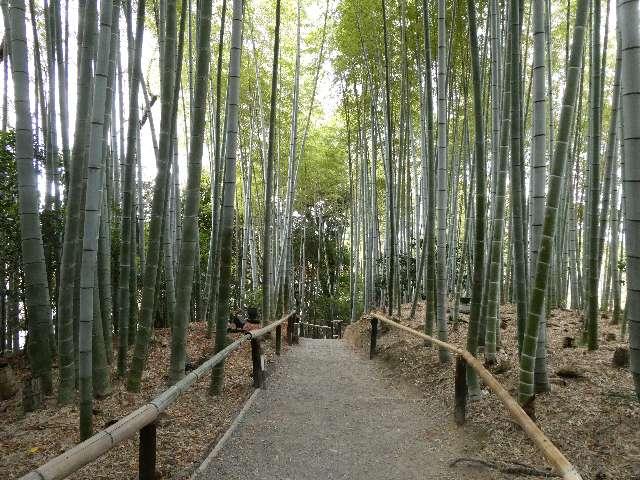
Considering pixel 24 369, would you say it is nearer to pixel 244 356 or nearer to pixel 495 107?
pixel 244 356

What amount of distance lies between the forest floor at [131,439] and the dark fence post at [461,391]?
1.47 m

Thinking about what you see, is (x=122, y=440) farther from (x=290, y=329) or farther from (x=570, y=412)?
(x=290, y=329)

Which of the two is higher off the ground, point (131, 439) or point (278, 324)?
point (278, 324)

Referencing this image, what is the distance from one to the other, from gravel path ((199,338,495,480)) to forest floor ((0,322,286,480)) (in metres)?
0.17

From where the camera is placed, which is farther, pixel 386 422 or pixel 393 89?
pixel 393 89

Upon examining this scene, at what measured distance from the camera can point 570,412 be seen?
259 cm

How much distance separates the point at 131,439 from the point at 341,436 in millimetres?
1225

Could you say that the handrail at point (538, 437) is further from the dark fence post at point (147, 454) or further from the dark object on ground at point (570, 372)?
the dark fence post at point (147, 454)

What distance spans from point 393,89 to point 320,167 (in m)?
5.44

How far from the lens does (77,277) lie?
3.67 metres

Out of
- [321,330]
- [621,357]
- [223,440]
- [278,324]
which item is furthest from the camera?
[321,330]

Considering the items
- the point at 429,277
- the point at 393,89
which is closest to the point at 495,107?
the point at 429,277

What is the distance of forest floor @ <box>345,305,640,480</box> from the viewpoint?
7.19 ft

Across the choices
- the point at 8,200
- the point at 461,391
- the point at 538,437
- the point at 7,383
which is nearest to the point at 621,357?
the point at 461,391
